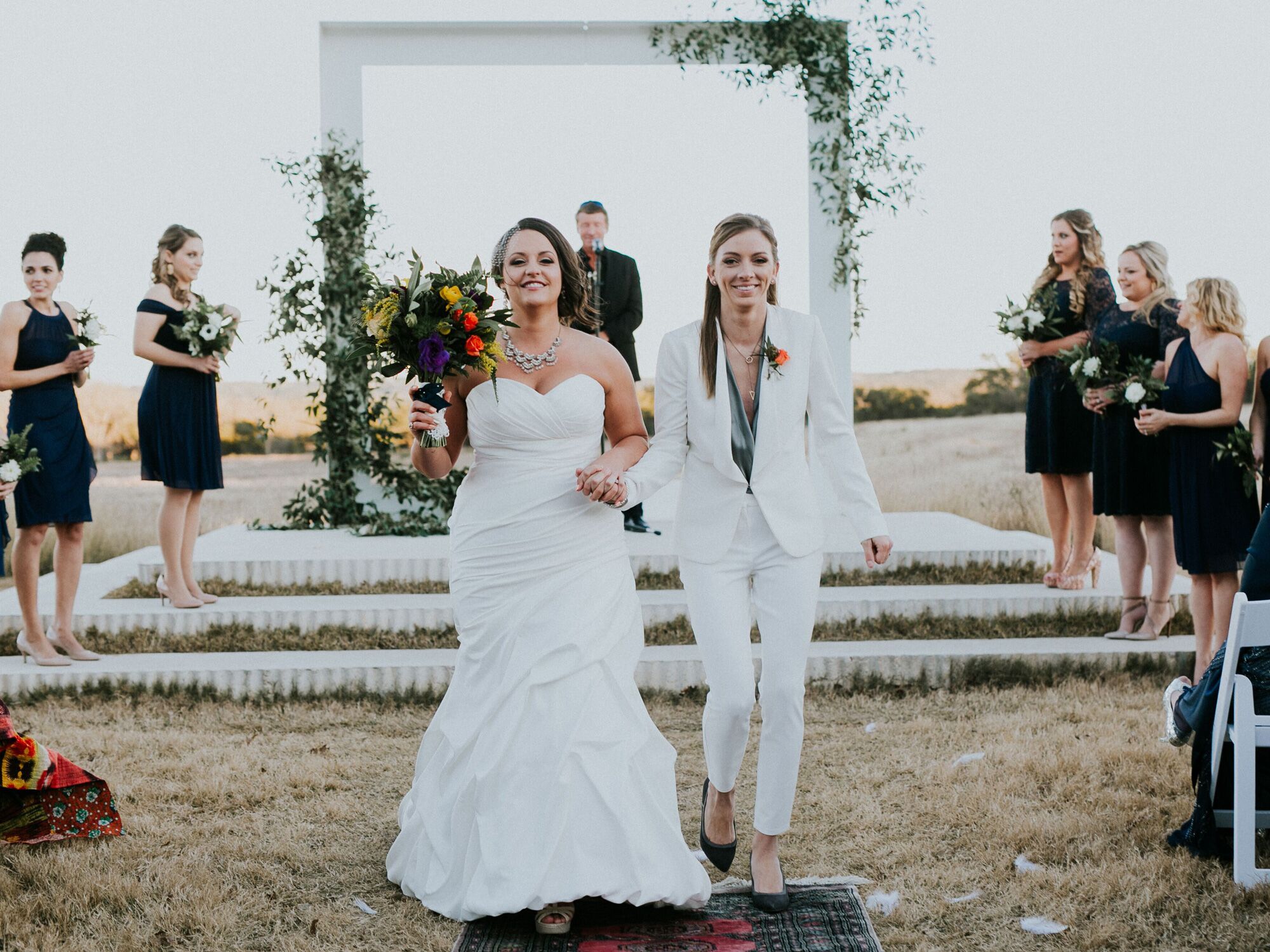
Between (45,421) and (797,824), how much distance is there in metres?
4.44

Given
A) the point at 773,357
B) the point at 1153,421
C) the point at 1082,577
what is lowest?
the point at 1082,577

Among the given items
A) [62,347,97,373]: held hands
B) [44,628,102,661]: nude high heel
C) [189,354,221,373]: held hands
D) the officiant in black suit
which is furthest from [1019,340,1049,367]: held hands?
[44,628,102,661]: nude high heel

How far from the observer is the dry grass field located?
135 inches

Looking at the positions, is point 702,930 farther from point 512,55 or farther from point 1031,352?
point 512,55

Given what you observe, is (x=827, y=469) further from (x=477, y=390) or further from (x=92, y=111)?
(x=92, y=111)

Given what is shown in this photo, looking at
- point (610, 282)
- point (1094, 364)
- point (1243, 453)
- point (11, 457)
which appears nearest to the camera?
point (11, 457)

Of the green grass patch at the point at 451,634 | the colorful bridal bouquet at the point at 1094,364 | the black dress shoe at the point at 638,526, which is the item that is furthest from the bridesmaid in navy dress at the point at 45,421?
the colorful bridal bouquet at the point at 1094,364

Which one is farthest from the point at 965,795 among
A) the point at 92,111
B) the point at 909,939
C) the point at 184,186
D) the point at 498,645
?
the point at 92,111

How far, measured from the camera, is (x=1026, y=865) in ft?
12.6

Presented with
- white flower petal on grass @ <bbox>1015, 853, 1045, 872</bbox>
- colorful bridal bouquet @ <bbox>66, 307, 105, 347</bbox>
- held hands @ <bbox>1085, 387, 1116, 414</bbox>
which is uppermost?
colorful bridal bouquet @ <bbox>66, 307, 105, 347</bbox>

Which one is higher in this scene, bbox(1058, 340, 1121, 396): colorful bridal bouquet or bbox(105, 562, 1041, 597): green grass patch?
bbox(1058, 340, 1121, 396): colorful bridal bouquet

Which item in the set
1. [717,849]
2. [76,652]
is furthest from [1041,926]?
[76,652]

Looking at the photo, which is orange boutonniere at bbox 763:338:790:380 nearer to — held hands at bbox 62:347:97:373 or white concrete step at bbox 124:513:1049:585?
white concrete step at bbox 124:513:1049:585

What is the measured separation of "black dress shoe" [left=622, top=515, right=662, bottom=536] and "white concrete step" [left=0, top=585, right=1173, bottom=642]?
1.30m
